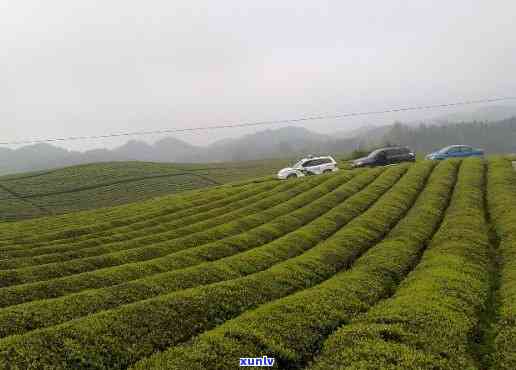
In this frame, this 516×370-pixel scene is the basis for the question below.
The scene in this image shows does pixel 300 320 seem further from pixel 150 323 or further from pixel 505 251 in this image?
pixel 505 251

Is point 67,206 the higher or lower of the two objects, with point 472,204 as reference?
lower

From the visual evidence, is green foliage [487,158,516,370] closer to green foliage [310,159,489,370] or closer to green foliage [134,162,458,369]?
green foliage [310,159,489,370]

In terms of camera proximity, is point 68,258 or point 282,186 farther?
point 282,186

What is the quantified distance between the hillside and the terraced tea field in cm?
4095

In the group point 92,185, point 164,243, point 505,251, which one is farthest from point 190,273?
point 92,185

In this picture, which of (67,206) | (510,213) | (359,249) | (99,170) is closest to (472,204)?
(510,213)

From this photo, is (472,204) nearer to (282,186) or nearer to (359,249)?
(359,249)

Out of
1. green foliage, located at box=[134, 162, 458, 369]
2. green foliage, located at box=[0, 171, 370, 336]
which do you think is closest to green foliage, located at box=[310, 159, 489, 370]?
green foliage, located at box=[134, 162, 458, 369]

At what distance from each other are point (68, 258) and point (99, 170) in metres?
76.8

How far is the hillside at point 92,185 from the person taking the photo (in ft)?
220

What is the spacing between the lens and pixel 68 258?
20.7 metres

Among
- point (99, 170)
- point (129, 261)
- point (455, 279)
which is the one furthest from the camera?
point (99, 170)

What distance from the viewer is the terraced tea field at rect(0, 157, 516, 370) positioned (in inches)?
391

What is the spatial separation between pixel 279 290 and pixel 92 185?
73984 millimetres
